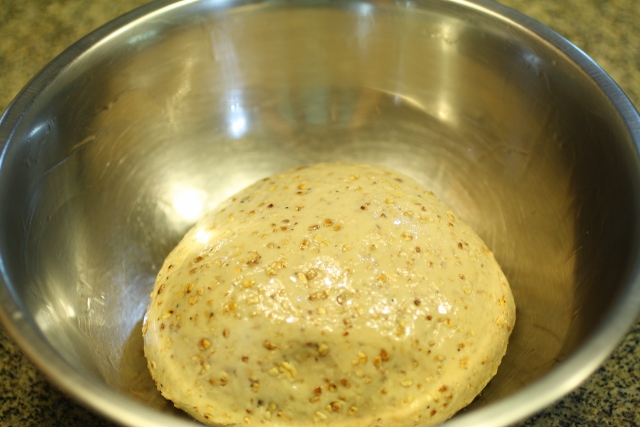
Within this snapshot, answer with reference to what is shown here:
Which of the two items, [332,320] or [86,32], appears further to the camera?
[86,32]

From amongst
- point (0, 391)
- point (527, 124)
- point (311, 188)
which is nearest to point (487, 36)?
point (527, 124)

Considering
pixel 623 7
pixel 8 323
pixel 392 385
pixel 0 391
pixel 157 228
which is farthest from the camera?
pixel 623 7

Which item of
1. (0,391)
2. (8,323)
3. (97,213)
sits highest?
(8,323)

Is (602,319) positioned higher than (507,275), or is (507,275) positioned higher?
(602,319)

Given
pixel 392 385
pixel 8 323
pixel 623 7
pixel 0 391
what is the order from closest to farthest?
pixel 8 323 → pixel 392 385 → pixel 0 391 → pixel 623 7

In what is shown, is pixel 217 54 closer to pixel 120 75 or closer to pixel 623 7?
pixel 120 75
